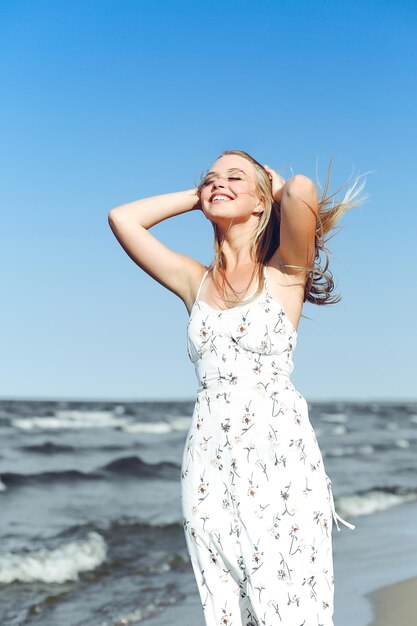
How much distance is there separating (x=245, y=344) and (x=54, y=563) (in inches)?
233

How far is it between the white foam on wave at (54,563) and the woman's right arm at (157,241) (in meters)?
5.00

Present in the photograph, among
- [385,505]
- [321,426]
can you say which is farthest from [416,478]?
[321,426]

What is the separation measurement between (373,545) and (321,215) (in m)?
5.75

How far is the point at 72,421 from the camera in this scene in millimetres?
28844

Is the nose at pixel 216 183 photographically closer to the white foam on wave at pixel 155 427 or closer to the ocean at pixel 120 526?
the ocean at pixel 120 526

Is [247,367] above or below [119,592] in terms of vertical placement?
above

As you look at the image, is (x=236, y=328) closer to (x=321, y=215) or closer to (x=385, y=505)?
(x=321, y=215)

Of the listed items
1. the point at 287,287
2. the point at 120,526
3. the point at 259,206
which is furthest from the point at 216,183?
the point at 120,526

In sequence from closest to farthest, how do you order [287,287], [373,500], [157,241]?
[287,287] → [157,241] → [373,500]

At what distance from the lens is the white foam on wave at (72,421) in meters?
26.4

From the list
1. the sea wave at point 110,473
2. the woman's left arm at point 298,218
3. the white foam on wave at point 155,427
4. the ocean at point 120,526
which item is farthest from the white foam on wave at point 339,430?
the woman's left arm at point 298,218

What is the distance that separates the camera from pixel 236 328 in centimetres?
302

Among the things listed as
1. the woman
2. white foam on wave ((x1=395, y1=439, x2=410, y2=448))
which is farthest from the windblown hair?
white foam on wave ((x1=395, y1=439, x2=410, y2=448))

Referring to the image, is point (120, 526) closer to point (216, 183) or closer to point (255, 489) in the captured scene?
point (216, 183)
